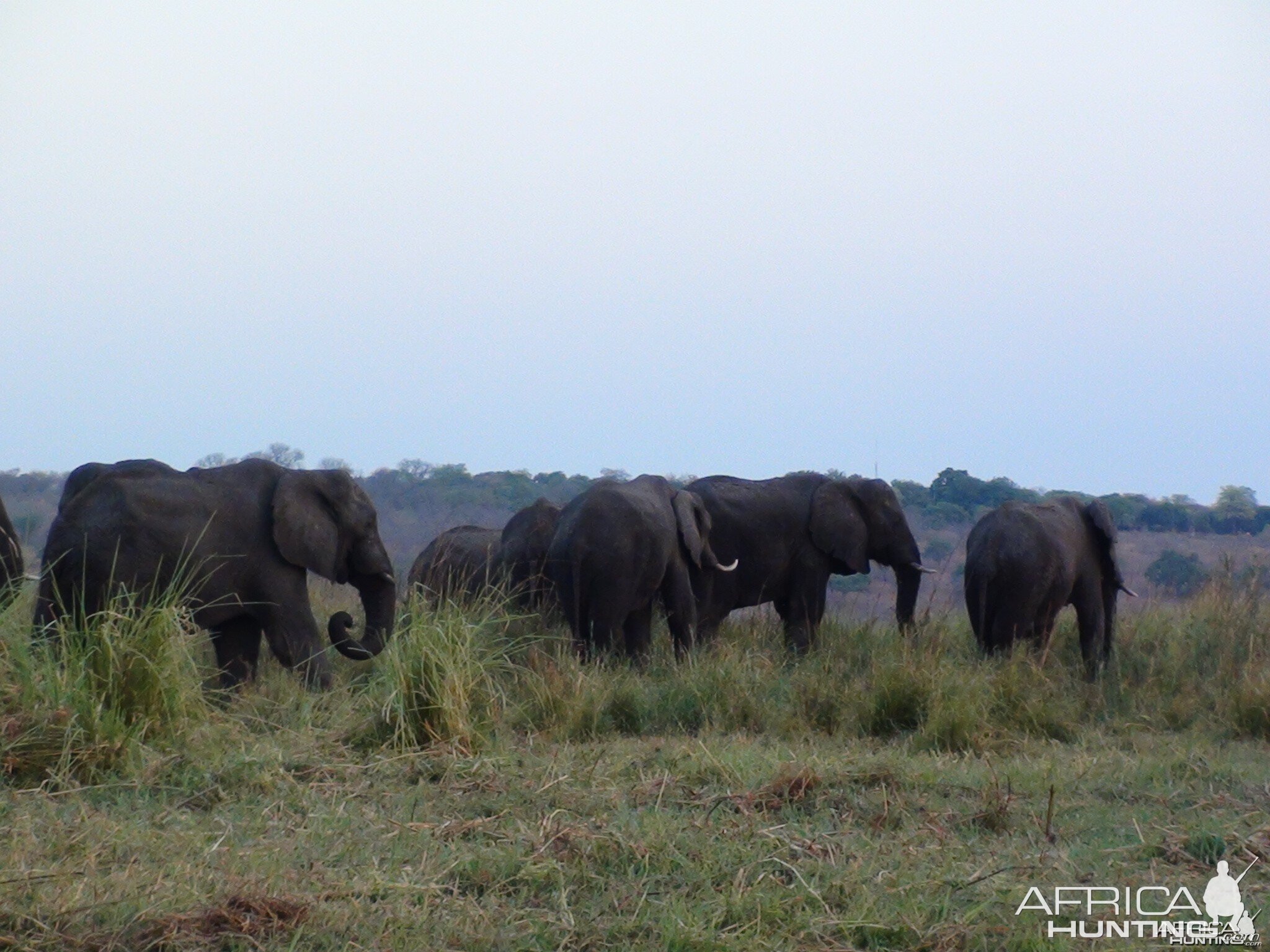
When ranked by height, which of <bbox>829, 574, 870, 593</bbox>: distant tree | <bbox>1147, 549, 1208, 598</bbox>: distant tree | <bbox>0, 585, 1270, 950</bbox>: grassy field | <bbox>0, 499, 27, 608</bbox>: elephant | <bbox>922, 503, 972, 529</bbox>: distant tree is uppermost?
<bbox>0, 499, 27, 608</bbox>: elephant

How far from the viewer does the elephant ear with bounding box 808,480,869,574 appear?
13656mm

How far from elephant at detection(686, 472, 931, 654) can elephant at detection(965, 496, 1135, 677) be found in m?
1.54

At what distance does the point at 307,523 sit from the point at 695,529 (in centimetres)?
360

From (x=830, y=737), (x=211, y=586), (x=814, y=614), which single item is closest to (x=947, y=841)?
(x=830, y=737)

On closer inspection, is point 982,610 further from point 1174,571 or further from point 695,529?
point 1174,571

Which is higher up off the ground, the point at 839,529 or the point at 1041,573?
the point at 839,529

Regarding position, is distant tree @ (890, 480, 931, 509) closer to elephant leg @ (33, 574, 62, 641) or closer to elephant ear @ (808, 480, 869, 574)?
elephant ear @ (808, 480, 869, 574)

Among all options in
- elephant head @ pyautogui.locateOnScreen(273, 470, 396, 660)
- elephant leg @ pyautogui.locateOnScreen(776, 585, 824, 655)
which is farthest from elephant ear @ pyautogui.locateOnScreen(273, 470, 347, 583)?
elephant leg @ pyautogui.locateOnScreen(776, 585, 824, 655)

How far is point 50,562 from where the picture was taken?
897 cm

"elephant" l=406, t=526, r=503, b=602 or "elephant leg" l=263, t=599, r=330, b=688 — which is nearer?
"elephant leg" l=263, t=599, r=330, b=688

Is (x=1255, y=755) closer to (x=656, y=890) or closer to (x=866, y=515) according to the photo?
(x=656, y=890)

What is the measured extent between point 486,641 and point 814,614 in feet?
19.1

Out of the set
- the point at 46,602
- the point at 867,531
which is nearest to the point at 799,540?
the point at 867,531

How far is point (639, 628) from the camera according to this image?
38.7 feet
